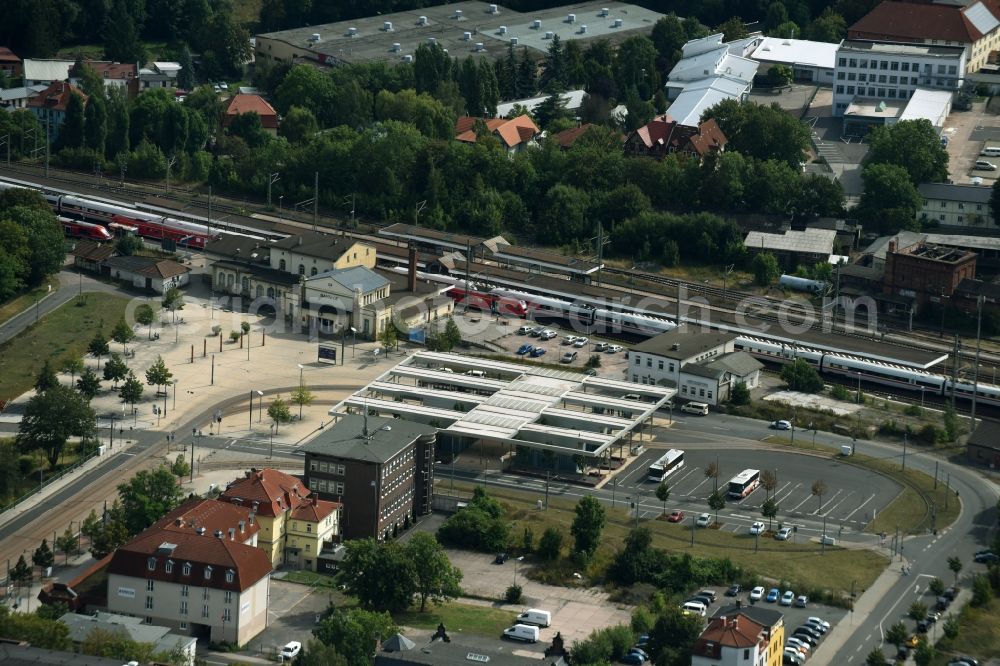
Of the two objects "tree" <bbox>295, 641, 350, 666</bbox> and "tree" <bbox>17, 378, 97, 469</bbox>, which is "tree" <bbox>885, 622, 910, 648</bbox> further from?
"tree" <bbox>17, 378, 97, 469</bbox>

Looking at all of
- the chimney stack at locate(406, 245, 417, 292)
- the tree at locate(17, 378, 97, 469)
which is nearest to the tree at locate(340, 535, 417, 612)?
the tree at locate(17, 378, 97, 469)

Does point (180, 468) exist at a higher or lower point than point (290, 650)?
higher

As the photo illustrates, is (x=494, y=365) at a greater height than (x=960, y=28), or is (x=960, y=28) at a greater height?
(x=960, y=28)

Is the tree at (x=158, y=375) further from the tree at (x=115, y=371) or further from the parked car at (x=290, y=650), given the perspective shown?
the parked car at (x=290, y=650)

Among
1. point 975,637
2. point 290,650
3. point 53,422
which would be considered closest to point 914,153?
point 975,637

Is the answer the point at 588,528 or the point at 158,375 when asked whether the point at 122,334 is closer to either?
the point at 158,375

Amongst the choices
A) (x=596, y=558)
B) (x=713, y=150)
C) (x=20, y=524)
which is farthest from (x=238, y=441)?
(x=713, y=150)

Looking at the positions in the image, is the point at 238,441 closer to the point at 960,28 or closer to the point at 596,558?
the point at 596,558
